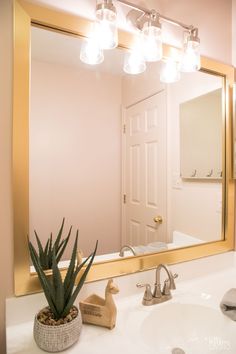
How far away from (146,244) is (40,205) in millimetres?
515

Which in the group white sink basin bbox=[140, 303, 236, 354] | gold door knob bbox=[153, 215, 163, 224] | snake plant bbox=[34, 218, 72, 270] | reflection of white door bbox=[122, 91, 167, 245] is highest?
reflection of white door bbox=[122, 91, 167, 245]

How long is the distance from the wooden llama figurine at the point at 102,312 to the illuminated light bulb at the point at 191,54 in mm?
994

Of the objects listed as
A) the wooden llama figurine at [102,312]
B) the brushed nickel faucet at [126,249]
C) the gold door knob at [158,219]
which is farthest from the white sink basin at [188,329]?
the gold door knob at [158,219]

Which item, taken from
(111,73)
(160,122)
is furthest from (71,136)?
(160,122)

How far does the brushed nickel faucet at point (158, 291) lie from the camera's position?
0.87 meters

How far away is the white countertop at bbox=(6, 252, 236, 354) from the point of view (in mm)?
650

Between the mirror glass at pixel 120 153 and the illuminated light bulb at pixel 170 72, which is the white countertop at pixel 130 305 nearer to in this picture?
the mirror glass at pixel 120 153

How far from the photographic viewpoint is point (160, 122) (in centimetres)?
116

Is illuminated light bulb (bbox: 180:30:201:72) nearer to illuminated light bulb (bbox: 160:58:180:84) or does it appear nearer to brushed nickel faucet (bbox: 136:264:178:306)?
illuminated light bulb (bbox: 160:58:180:84)

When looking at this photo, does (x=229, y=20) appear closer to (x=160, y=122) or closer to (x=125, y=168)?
(x=160, y=122)

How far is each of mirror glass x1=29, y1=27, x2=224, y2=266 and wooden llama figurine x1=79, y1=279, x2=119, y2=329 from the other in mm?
197

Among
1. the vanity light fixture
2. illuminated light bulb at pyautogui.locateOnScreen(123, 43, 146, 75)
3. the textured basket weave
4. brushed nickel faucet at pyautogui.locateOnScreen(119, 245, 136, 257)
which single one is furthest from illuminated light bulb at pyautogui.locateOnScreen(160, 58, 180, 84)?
the textured basket weave

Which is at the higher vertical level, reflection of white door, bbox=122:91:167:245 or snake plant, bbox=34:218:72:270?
reflection of white door, bbox=122:91:167:245

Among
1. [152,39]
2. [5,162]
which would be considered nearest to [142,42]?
[152,39]
